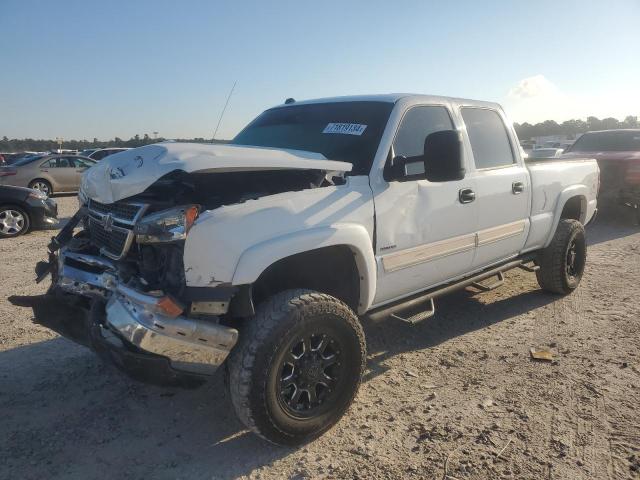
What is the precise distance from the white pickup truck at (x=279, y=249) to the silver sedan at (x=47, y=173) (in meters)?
13.2

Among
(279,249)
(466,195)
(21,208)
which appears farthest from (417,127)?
(21,208)

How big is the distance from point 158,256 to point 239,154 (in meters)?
0.71

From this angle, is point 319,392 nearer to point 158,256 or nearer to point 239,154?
point 158,256

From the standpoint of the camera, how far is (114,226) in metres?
2.90

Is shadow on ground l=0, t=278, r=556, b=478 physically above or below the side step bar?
below

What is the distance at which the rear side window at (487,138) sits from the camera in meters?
4.24

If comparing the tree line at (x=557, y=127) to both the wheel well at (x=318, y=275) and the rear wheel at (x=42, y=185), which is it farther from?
the wheel well at (x=318, y=275)

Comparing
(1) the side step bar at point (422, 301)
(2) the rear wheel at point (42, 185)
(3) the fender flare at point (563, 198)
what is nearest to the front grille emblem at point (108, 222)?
(1) the side step bar at point (422, 301)

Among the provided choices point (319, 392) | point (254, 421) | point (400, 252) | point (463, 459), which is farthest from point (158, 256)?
point (463, 459)

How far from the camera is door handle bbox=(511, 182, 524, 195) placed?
14.6 feet

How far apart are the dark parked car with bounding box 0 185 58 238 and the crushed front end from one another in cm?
711

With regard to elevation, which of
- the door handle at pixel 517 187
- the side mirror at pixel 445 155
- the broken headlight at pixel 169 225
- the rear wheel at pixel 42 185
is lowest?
the rear wheel at pixel 42 185

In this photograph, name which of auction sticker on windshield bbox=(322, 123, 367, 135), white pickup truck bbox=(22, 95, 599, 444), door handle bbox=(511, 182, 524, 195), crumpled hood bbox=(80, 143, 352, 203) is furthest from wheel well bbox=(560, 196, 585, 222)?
crumpled hood bbox=(80, 143, 352, 203)

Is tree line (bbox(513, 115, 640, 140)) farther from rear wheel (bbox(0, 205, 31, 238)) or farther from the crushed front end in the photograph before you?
the crushed front end
